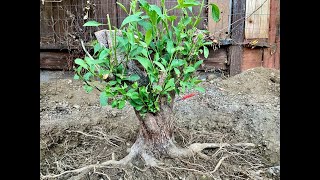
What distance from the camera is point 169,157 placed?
55.9 inches

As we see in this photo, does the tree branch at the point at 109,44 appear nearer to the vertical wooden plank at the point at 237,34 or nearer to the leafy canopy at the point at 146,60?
the leafy canopy at the point at 146,60

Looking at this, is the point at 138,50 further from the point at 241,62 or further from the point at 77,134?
the point at 241,62

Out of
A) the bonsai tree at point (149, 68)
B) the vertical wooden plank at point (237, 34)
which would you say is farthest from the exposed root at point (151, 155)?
the vertical wooden plank at point (237, 34)

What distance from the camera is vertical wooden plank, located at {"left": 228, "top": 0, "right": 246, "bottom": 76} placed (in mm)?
2543

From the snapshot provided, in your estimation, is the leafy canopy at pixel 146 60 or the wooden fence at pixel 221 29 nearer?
the leafy canopy at pixel 146 60

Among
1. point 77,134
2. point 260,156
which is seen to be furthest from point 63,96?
point 260,156

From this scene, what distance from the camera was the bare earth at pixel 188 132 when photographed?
4.42 feet

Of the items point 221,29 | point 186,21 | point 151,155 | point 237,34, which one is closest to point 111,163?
point 151,155

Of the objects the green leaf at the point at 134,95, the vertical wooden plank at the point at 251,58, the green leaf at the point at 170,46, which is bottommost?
the green leaf at the point at 134,95

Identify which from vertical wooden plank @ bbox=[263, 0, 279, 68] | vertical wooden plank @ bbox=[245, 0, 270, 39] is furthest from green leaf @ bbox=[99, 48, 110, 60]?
vertical wooden plank @ bbox=[263, 0, 279, 68]

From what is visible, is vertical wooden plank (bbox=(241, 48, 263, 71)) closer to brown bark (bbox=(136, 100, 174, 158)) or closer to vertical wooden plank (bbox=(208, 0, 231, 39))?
vertical wooden plank (bbox=(208, 0, 231, 39))

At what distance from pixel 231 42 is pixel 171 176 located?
159cm

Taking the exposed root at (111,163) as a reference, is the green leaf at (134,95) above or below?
above

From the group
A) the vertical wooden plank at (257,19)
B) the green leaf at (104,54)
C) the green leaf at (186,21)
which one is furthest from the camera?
the vertical wooden plank at (257,19)
